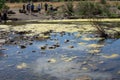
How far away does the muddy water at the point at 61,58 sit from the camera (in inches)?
532

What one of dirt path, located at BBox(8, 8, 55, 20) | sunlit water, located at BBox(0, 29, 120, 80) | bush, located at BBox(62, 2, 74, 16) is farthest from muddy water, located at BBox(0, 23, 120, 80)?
bush, located at BBox(62, 2, 74, 16)

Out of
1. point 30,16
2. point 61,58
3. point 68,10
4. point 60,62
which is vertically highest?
point 60,62

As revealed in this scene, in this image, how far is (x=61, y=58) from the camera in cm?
1677

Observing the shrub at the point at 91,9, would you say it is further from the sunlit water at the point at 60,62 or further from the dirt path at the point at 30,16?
the sunlit water at the point at 60,62

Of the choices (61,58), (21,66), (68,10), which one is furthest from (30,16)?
(21,66)

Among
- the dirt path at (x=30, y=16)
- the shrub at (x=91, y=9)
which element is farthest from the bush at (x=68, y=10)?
the dirt path at (x=30, y=16)

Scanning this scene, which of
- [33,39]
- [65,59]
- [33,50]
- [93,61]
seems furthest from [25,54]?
[33,39]

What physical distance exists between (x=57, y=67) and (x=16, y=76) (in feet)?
7.15

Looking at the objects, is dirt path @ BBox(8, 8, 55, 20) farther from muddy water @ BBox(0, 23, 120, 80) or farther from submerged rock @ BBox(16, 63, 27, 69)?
submerged rock @ BBox(16, 63, 27, 69)

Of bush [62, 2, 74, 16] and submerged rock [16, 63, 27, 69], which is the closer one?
submerged rock [16, 63, 27, 69]

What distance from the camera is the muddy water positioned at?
13523 millimetres

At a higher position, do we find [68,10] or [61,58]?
[61,58]

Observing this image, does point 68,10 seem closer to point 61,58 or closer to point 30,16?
point 30,16

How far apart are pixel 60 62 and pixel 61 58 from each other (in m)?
0.96
